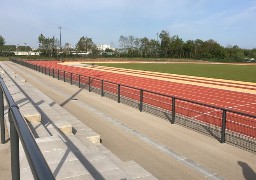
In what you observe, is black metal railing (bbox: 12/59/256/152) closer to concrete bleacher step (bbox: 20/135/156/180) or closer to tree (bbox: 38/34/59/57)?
concrete bleacher step (bbox: 20/135/156/180)

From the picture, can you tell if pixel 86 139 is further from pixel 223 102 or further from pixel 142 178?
pixel 223 102

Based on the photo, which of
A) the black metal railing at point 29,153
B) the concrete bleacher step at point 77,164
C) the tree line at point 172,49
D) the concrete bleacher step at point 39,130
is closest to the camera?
the black metal railing at point 29,153

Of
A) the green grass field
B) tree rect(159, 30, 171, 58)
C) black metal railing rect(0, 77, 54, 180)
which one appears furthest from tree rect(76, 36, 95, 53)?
black metal railing rect(0, 77, 54, 180)

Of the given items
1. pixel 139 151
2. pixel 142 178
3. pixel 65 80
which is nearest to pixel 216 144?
pixel 139 151

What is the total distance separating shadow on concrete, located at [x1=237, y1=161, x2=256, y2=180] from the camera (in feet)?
21.6

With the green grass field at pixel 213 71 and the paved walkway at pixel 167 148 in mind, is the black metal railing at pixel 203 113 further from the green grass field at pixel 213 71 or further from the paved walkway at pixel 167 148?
the green grass field at pixel 213 71

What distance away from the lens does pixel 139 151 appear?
26.8 feet

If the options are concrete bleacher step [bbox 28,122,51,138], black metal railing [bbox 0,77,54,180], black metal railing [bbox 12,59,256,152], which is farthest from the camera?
black metal railing [bbox 12,59,256,152]

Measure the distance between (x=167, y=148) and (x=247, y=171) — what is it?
225 centimetres

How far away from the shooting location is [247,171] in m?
6.95

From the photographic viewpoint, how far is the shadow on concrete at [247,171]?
6586 millimetres

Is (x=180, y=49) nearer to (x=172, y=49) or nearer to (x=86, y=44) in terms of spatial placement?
(x=172, y=49)

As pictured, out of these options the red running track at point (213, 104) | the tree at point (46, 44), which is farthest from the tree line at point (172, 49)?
the red running track at point (213, 104)

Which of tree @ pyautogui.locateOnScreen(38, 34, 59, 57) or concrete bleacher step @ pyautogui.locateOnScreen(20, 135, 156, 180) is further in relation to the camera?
tree @ pyautogui.locateOnScreen(38, 34, 59, 57)
